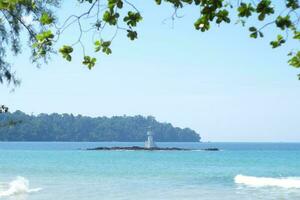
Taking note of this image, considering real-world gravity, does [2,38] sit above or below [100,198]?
above

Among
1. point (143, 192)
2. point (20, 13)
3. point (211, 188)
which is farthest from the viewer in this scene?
point (211, 188)

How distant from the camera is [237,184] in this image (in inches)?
1401

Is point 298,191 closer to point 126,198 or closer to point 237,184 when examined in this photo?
point 237,184

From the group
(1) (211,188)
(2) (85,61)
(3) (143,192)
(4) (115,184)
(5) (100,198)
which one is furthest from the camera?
(4) (115,184)

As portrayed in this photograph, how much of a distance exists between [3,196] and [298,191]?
14.1 m

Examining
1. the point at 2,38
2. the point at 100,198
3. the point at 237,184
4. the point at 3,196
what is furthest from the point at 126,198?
the point at 2,38

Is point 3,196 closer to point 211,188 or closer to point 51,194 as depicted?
point 51,194

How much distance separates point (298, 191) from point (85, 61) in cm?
2809

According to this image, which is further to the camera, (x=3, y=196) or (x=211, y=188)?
(x=211, y=188)

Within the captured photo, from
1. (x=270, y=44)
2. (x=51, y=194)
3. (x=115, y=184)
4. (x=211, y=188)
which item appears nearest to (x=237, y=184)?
(x=211, y=188)

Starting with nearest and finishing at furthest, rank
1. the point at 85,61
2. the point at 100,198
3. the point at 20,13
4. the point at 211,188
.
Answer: the point at 85,61
the point at 20,13
the point at 100,198
the point at 211,188

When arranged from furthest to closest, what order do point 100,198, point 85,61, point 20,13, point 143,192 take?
1. point 143,192
2. point 100,198
3. point 20,13
4. point 85,61

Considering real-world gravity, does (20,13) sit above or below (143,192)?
above

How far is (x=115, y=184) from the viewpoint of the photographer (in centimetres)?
3456
